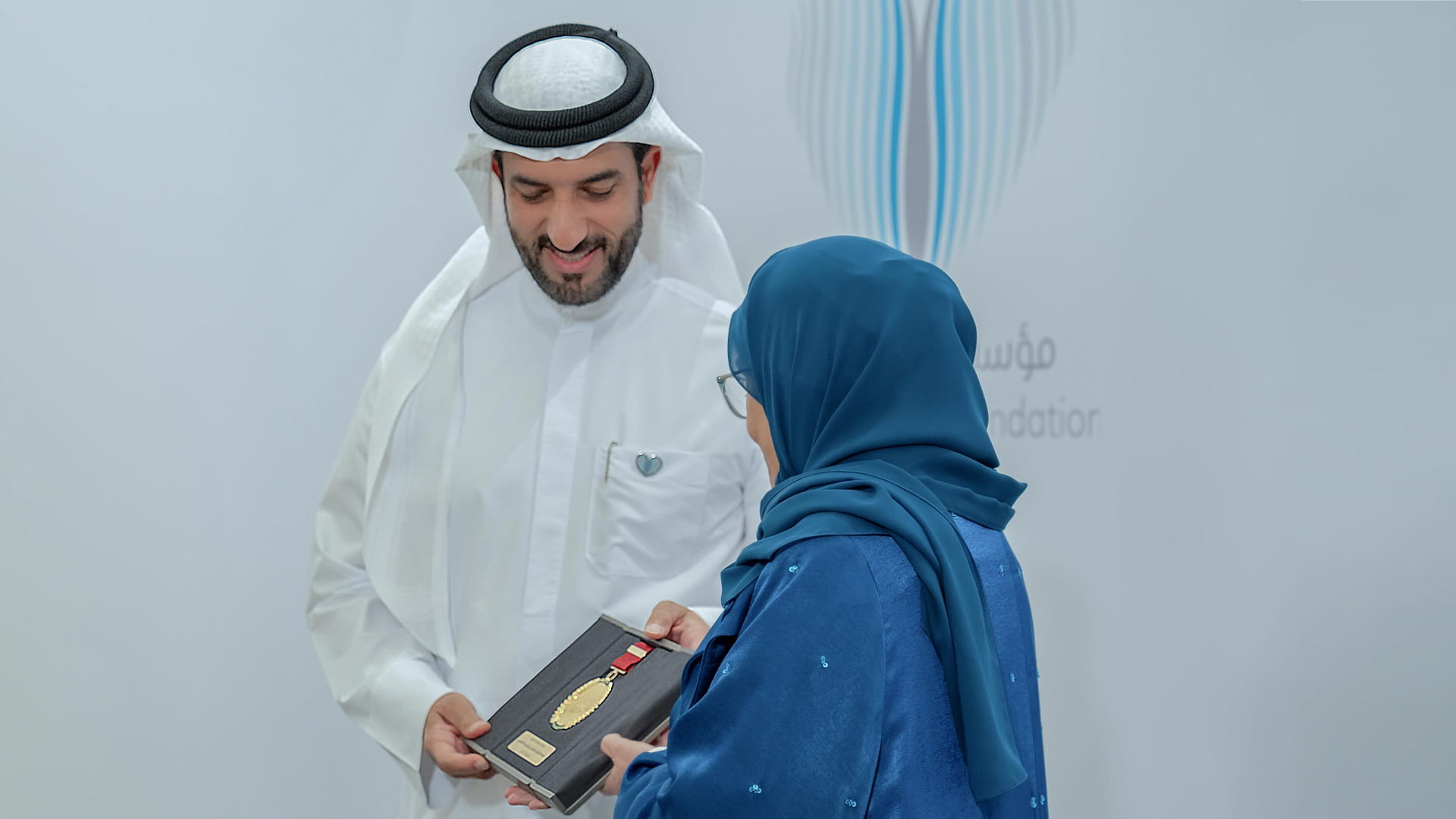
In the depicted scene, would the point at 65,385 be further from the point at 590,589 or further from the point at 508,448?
the point at 590,589

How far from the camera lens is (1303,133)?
7.02 ft

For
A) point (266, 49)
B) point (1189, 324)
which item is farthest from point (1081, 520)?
point (266, 49)

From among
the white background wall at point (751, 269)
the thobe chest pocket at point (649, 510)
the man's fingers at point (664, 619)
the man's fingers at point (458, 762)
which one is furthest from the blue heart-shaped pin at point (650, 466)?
the white background wall at point (751, 269)

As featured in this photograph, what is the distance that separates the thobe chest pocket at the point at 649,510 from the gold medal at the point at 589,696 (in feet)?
→ 0.95

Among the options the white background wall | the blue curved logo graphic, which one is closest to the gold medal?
the white background wall

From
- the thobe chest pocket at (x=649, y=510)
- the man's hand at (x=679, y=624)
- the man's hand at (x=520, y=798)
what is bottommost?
the man's hand at (x=520, y=798)

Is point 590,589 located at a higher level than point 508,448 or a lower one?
lower

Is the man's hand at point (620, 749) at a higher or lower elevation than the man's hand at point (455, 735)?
higher

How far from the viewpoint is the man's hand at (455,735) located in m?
1.65

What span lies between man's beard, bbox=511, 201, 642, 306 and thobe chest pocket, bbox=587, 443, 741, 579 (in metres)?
0.27

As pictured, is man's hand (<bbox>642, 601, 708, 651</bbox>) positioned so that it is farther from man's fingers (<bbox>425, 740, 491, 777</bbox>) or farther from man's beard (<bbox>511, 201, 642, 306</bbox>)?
man's beard (<bbox>511, 201, 642, 306</bbox>)

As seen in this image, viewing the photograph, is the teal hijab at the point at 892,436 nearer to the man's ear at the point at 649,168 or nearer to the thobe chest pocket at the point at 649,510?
the thobe chest pocket at the point at 649,510

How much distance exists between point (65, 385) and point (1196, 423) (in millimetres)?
2513

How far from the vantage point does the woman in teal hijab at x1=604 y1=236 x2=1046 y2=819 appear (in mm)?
1025
